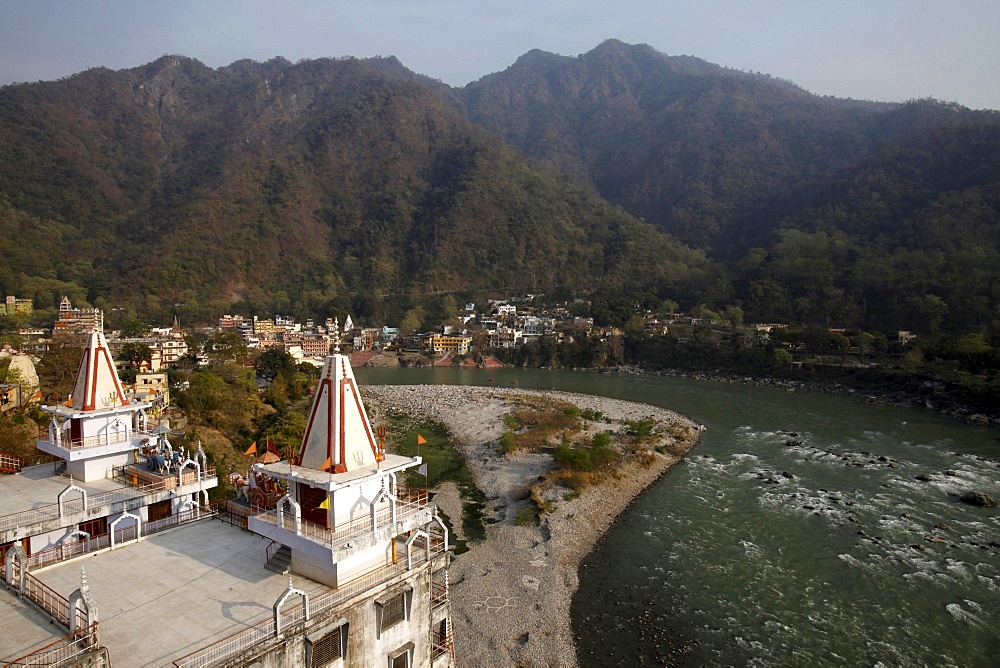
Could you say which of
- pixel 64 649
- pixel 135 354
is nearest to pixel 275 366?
pixel 135 354

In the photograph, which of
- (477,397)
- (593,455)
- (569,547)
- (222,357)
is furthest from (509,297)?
(569,547)

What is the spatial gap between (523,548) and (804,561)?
9108 millimetres

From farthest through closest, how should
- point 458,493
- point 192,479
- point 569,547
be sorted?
point 458,493
point 569,547
point 192,479

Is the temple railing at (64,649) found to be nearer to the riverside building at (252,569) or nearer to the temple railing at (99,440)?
the riverside building at (252,569)

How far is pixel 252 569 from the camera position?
9.01 m

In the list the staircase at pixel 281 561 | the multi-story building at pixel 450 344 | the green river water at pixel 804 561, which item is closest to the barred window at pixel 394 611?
the staircase at pixel 281 561

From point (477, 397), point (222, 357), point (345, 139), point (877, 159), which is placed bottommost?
point (477, 397)

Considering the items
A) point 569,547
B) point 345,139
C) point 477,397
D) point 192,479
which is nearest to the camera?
point 192,479

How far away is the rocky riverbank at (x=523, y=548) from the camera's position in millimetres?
15047

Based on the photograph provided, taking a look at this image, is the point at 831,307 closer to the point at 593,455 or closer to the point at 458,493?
the point at 593,455

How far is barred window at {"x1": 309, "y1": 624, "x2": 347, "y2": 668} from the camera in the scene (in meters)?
7.62

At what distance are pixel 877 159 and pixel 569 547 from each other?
448 ft

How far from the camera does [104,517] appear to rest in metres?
10.7

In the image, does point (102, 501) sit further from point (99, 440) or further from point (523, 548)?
point (523, 548)
